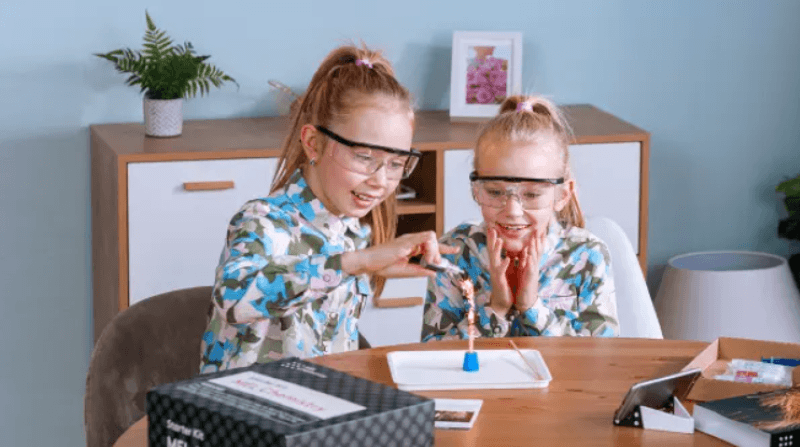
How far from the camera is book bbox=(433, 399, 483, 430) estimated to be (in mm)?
1641

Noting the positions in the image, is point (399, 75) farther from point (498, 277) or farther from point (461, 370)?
point (461, 370)

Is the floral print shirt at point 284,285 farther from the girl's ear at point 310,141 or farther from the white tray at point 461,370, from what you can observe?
the white tray at point 461,370

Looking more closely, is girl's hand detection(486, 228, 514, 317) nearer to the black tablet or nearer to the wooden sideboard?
the black tablet

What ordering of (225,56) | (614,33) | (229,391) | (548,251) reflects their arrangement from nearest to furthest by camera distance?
(229,391)
(548,251)
(225,56)
(614,33)

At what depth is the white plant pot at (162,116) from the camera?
326 cm

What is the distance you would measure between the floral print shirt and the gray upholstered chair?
0.06 meters

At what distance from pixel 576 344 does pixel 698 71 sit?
2.12 m

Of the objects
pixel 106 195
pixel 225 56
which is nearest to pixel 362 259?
pixel 106 195

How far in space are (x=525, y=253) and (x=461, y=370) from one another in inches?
17.5

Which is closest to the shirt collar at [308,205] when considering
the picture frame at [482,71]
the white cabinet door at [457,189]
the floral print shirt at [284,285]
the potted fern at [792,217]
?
the floral print shirt at [284,285]

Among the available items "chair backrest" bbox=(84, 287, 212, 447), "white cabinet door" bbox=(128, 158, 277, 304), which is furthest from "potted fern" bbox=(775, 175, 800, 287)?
"chair backrest" bbox=(84, 287, 212, 447)

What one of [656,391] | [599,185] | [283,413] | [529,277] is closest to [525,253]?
[529,277]

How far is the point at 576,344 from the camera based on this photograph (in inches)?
80.1

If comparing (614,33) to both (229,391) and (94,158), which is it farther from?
(229,391)
